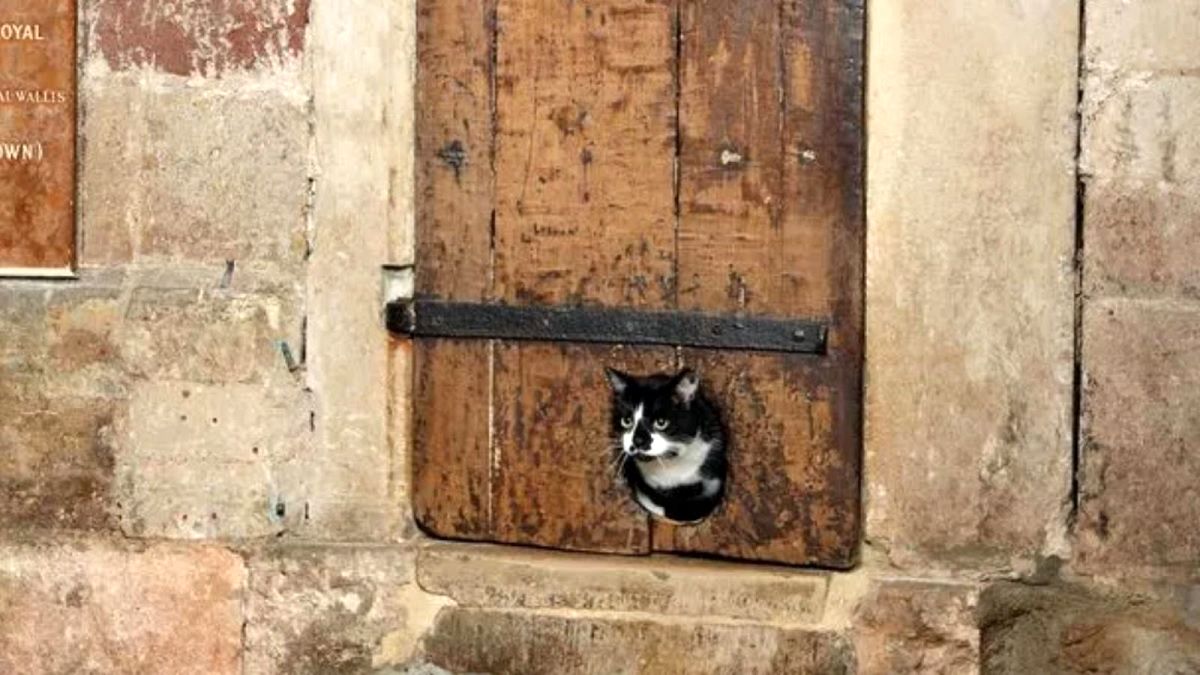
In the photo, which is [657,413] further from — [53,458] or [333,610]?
[53,458]

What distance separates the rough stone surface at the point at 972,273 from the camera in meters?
2.78

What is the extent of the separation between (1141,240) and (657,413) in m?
0.88

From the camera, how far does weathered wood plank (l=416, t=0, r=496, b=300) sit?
3.04 meters

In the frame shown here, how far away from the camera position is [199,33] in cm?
311

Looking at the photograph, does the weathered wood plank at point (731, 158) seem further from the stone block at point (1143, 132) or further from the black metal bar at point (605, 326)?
the stone block at point (1143, 132)

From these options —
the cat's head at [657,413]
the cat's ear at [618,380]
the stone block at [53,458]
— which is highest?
the cat's ear at [618,380]

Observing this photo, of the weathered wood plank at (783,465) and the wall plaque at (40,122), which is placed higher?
the wall plaque at (40,122)

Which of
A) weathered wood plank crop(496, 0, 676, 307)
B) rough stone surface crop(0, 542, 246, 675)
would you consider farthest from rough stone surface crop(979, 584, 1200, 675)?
rough stone surface crop(0, 542, 246, 675)

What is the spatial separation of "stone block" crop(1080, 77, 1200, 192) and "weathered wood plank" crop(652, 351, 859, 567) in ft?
2.01

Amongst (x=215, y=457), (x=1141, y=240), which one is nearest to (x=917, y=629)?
(x=1141, y=240)

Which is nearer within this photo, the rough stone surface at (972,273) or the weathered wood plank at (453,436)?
the rough stone surface at (972,273)

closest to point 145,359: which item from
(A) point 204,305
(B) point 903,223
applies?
(A) point 204,305

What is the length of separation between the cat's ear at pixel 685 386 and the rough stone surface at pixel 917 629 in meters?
0.47

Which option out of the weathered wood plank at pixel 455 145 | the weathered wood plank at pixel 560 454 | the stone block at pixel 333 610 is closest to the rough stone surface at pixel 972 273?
the weathered wood plank at pixel 560 454
